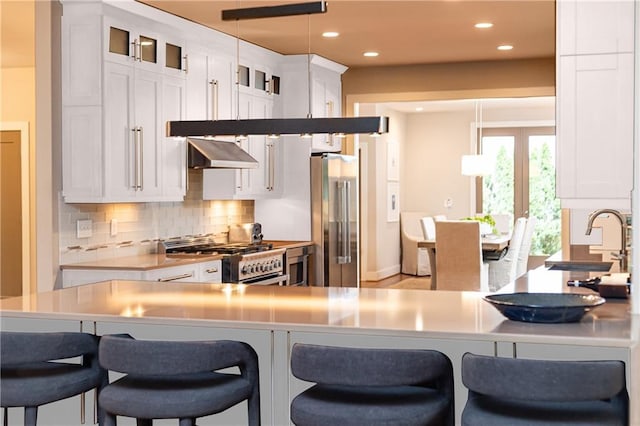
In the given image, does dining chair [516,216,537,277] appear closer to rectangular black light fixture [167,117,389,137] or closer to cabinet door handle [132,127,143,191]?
cabinet door handle [132,127,143,191]

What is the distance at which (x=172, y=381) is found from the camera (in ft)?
9.84

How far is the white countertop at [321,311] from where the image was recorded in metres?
2.93

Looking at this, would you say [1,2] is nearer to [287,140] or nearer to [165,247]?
[165,247]

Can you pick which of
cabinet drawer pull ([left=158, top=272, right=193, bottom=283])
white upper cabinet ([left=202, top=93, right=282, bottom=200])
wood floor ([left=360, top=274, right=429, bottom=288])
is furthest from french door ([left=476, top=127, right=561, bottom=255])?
cabinet drawer pull ([left=158, top=272, right=193, bottom=283])

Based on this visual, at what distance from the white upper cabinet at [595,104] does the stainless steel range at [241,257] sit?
3.02 m

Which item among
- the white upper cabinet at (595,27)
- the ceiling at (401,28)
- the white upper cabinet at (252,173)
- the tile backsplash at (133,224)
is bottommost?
the tile backsplash at (133,224)

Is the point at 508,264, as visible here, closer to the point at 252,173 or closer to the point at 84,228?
the point at 252,173

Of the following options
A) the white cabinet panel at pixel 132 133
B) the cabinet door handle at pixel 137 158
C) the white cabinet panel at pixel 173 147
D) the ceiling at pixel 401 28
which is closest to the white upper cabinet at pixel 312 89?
the ceiling at pixel 401 28

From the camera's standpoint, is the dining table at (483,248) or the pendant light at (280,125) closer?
the pendant light at (280,125)

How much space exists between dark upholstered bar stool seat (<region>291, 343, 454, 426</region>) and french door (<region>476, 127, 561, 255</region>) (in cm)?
1079

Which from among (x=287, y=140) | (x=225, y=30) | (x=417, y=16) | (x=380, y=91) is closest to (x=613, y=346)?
(x=417, y=16)

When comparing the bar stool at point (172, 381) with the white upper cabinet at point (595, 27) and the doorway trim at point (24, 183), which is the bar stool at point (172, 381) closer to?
the white upper cabinet at point (595, 27)

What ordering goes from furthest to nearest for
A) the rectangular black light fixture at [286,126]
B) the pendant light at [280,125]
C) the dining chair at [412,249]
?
the dining chair at [412,249] < the rectangular black light fixture at [286,126] < the pendant light at [280,125]

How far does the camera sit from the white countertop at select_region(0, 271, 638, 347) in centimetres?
293
